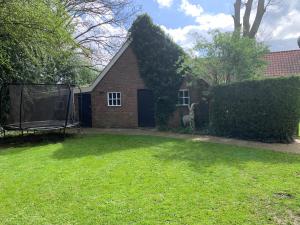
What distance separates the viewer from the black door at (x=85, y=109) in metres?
18.0

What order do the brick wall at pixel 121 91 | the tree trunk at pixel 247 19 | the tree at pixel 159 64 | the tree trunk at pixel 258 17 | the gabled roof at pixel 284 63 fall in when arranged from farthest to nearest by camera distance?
1. the gabled roof at pixel 284 63
2. the tree trunk at pixel 247 19
3. the tree trunk at pixel 258 17
4. the brick wall at pixel 121 91
5. the tree at pixel 159 64

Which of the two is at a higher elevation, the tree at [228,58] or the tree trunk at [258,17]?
the tree trunk at [258,17]

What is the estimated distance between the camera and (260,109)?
11352 millimetres

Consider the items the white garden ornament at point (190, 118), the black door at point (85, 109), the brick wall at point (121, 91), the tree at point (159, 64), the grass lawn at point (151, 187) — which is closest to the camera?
the grass lawn at point (151, 187)

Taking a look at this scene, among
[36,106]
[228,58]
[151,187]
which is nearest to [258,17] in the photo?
[228,58]

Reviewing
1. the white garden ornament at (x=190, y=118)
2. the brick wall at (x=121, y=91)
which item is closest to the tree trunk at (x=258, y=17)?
the white garden ornament at (x=190, y=118)

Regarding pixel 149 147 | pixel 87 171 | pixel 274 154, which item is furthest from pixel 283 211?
pixel 149 147

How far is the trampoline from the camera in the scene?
44.9 feet

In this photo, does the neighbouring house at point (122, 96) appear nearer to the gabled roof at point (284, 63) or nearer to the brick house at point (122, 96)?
the brick house at point (122, 96)

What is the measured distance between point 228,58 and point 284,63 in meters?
9.87

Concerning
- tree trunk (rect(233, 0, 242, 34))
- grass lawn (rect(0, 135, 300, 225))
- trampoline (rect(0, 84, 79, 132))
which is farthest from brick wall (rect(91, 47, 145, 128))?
grass lawn (rect(0, 135, 300, 225))

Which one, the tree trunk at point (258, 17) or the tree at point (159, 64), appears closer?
the tree at point (159, 64)

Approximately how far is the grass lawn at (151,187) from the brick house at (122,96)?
25.4 ft

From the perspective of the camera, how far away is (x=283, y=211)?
14.5 feet
